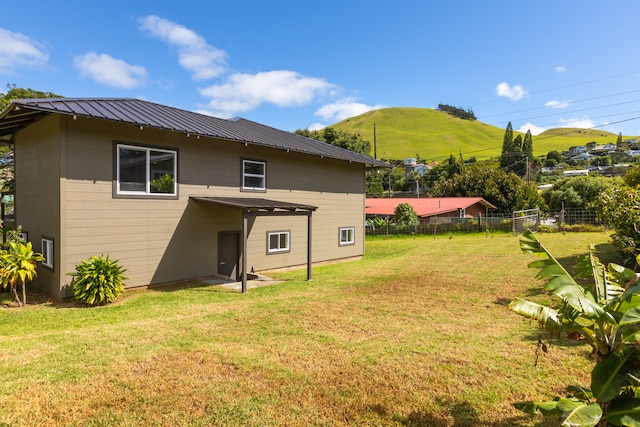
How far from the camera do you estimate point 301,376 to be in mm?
4871

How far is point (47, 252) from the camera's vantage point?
10.3 metres

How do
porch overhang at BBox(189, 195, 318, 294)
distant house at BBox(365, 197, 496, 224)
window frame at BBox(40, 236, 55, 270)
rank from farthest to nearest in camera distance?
distant house at BBox(365, 197, 496, 224) → porch overhang at BBox(189, 195, 318, 294) → window frame at BBox(40, 236, 55, 270)

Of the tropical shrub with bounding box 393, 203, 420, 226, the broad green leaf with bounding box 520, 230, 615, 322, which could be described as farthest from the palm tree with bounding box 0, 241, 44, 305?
the tropical shrub with bounding box 393, 203, 420, 226

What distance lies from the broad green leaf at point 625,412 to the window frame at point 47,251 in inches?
483

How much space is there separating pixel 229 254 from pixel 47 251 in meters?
5.61

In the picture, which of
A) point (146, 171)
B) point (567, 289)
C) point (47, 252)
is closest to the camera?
point (567, 289)

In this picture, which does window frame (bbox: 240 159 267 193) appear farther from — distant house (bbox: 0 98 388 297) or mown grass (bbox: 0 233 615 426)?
mown grass (bbox: 0 233 615 426)

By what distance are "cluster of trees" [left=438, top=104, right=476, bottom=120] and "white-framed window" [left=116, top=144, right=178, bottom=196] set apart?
182m

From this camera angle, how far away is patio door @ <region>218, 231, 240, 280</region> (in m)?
12.9

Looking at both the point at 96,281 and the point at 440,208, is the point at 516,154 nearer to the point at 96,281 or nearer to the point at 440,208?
the point at 440,208

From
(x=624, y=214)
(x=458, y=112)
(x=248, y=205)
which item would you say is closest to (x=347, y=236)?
(x=248, y=205)

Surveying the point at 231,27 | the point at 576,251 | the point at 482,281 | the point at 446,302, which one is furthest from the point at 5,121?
the point at 576,251

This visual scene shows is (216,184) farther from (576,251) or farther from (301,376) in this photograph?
(576,251)

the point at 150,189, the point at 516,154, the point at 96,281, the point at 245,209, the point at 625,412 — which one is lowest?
the point at 96,281
